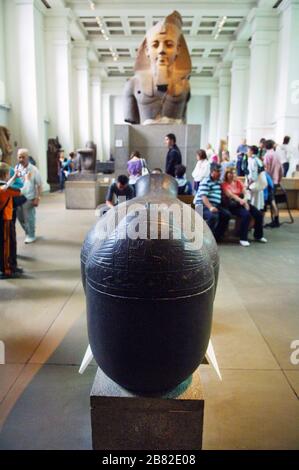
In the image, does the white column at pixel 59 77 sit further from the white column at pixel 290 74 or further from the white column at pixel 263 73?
the white column at pixel 290 74

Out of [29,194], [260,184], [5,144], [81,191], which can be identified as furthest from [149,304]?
[5,144]

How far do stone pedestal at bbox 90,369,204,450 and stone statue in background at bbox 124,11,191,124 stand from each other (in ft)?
28.2

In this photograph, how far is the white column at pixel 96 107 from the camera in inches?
1107

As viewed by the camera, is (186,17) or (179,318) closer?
(179,318)

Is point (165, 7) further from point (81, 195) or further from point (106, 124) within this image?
point (106, 124)

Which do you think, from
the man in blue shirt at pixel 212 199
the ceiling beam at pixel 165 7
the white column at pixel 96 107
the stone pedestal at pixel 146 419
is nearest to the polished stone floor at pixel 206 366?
the stone pedestal at pixel 146 419

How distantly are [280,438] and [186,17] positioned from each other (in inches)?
787

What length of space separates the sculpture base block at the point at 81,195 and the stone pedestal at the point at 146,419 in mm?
8782

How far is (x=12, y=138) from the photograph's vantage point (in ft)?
46.9

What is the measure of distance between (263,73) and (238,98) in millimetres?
5665

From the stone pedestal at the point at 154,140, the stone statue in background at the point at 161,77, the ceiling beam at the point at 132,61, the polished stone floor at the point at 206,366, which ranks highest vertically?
the ceiling beam at the point at 132,61

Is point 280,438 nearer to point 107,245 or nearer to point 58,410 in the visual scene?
point 58,410

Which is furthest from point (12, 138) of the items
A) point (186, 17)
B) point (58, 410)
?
point (58, 410)

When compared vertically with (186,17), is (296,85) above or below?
below
